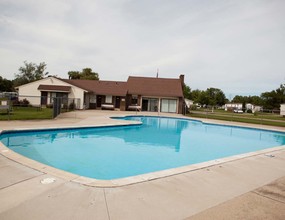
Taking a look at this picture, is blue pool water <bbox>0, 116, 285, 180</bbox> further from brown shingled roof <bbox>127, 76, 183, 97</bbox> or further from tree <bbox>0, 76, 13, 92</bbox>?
tree <bbox>0, 76, 13, 92</bbox>

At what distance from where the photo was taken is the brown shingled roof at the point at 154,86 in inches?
1145

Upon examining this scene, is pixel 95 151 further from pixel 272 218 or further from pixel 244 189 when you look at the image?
pixel 272 218

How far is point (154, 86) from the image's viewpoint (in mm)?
31312

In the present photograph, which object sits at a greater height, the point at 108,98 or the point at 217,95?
the point at 217,95

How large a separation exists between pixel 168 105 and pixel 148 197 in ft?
87.6

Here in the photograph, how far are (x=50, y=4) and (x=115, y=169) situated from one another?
1020 cm

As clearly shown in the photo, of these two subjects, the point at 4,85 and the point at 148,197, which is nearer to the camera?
the point at 148,197

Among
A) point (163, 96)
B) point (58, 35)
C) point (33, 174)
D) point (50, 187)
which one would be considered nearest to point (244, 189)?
point (50, 187)

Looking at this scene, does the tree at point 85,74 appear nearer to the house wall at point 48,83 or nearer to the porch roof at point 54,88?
the house wall at point 48,83

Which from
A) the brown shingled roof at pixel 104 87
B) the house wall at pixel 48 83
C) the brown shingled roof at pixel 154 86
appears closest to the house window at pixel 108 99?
the brown shingled roof at pixel 104 87

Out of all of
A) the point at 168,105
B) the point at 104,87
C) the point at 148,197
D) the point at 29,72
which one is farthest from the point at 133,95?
the point at 29,72

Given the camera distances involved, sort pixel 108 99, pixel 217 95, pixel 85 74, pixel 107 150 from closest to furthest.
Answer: pixel 107 150 < pixel 108 99 < pixel 85 74 < pixel 217 95

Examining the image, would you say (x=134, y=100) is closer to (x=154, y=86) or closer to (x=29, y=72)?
(x=154, y=86)

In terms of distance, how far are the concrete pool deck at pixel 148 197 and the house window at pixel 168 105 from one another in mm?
24924
